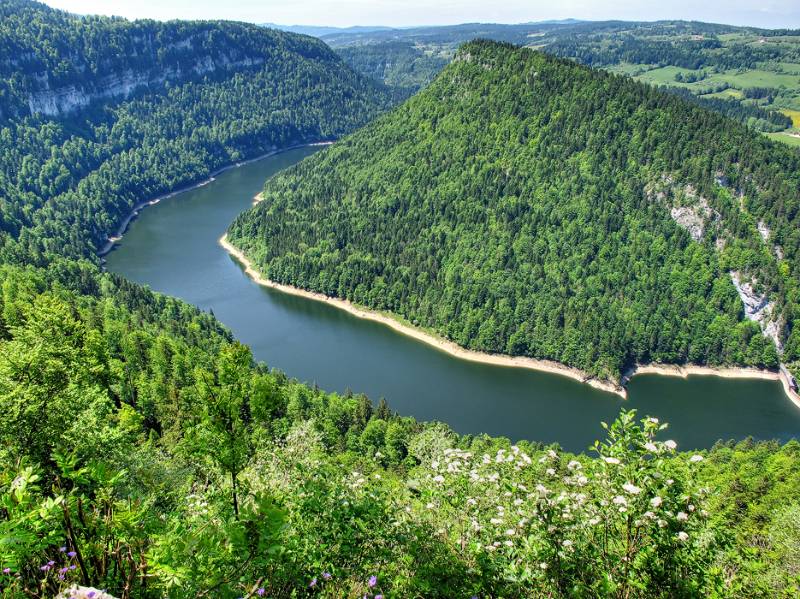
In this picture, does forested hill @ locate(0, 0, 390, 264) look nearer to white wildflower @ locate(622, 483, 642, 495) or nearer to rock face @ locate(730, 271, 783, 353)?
white wildflower @ locate(622, 483, 642, 495)

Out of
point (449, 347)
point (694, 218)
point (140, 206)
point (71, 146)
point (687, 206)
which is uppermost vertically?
point (687, 206)

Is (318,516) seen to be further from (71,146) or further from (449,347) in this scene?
(71,146)

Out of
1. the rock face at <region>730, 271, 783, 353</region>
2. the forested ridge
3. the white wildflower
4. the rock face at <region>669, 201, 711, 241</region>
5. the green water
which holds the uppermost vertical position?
the white wildflower

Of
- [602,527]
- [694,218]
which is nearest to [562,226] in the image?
[694,218]

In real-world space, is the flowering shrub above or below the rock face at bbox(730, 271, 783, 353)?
above

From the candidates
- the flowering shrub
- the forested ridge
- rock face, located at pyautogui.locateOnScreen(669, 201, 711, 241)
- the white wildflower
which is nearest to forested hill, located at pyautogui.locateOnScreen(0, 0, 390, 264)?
the forested ridge
